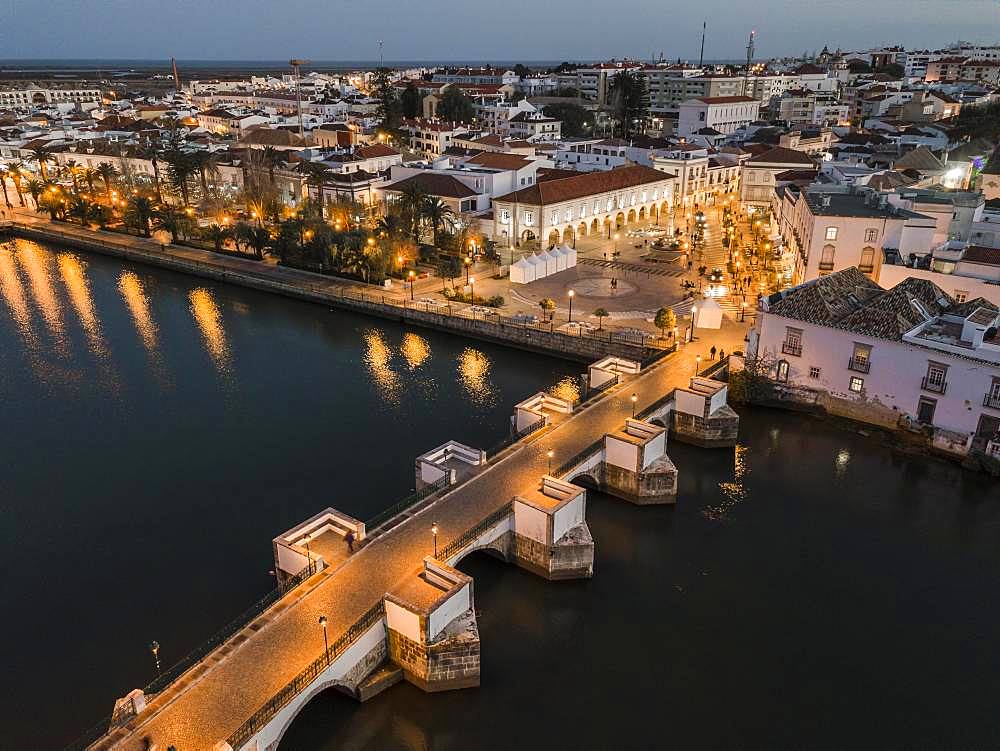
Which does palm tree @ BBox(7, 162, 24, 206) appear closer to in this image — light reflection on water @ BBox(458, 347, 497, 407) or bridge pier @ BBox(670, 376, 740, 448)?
light reflection on water @ BBox(458, 347, 497, 407)

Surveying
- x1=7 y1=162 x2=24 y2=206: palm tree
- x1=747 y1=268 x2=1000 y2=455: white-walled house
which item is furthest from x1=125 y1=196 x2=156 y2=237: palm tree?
x1=747 y1=268 x2=1000 y2=455: white-walled house

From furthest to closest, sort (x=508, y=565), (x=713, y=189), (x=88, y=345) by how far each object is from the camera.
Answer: (x=713, y=189) < (x=88, y=345) < (x=508, y=565)

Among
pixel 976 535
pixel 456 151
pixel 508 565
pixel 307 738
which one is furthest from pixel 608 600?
pixel 456 151

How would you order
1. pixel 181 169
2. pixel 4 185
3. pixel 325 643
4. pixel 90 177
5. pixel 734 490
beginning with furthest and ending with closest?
pixel 4 185 → pixel 90 177 → pixel 181 169 → pixel 734 490 → pixel 325 643

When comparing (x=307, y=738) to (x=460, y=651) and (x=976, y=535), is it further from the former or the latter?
(x=976, y=535)

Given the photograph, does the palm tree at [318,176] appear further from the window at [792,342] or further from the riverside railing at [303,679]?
the riverside railing at [303,679]

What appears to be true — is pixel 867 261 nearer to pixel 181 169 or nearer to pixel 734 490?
pixel 734 490

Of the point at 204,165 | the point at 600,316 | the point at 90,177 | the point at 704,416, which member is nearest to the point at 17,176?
the point at 90,177

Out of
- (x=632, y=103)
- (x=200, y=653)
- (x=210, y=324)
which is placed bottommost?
(x=210, y=324)
